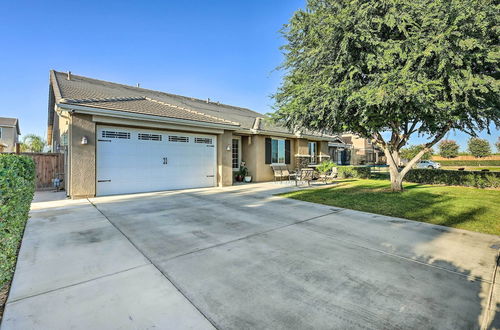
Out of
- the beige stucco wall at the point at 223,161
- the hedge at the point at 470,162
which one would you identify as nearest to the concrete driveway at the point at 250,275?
the beige stucco wall at the point at 223,161

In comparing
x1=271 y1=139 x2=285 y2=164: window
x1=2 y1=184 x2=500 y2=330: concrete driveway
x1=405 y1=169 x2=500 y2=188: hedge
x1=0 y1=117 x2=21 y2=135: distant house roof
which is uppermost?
x1=0 y1=117 x2=21 y2=135: distant house roof

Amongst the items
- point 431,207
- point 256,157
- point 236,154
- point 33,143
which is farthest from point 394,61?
point 33,143

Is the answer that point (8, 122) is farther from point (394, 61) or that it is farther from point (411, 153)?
point (411, 153)

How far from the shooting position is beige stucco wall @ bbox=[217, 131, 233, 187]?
475 inches

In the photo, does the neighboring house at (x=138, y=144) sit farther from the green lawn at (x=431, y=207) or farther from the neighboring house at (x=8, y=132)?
the neighboring house at (x=8, y=132)

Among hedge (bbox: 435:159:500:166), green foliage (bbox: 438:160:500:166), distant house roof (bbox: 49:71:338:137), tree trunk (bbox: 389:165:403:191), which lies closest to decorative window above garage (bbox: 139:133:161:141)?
distant house roof (bbox: 49:71:338:137)

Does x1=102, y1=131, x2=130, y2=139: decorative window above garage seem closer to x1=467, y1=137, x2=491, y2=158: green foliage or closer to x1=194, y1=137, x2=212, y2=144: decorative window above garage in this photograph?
x1=194, y1=137, x2=212, y2=144: decorative window above garage

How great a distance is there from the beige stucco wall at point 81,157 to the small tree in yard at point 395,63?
730 cm

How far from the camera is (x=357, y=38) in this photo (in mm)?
7836

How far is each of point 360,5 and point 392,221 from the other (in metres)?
6.99

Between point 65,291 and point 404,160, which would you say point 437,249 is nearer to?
point 65,291

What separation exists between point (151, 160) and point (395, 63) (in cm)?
976

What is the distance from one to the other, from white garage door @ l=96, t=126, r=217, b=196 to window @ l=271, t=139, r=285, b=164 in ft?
14.8

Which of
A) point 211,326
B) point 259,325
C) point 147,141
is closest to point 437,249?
point 259,325
